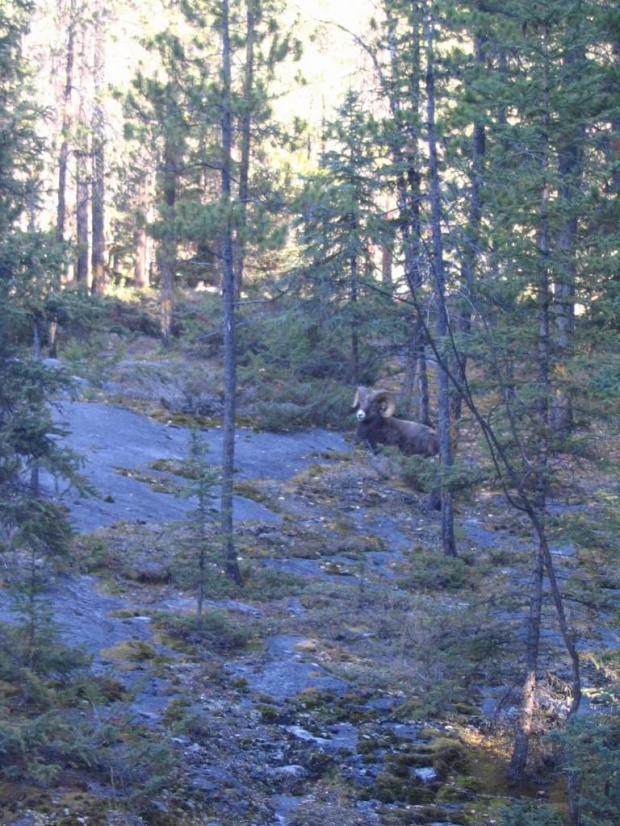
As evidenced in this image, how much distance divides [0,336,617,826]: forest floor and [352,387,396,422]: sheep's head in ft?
17.2

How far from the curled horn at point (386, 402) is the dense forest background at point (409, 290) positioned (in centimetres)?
75

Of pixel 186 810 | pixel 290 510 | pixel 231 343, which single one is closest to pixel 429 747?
pixel 186 810

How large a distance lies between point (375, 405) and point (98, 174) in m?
17.8

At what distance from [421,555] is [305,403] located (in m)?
9.29

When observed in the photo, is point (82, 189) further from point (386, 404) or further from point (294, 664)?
point (294, 664)

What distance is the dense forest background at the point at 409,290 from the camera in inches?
298

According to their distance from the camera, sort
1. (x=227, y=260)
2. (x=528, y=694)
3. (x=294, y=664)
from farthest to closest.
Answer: (x=227, y=260) < (x=294, y=664) < (x=528, y=694)

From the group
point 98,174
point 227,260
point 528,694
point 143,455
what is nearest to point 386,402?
point 143,455

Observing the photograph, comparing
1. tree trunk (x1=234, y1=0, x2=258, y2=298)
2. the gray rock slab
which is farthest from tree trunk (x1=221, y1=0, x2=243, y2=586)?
the gray rock slab

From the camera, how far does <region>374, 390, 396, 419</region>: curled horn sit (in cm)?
2317

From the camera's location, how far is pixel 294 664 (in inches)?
423

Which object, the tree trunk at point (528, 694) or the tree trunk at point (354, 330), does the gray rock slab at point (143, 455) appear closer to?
the tree trunk at point (354, 330)

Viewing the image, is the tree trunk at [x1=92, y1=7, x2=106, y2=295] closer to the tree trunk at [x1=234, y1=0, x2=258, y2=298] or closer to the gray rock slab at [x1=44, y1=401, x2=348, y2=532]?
the gray rock slab at [x1=44, y1=401, x2=348, y2=532]

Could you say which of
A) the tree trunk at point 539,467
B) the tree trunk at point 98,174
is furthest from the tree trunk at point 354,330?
the tree trunk at point 98,174
